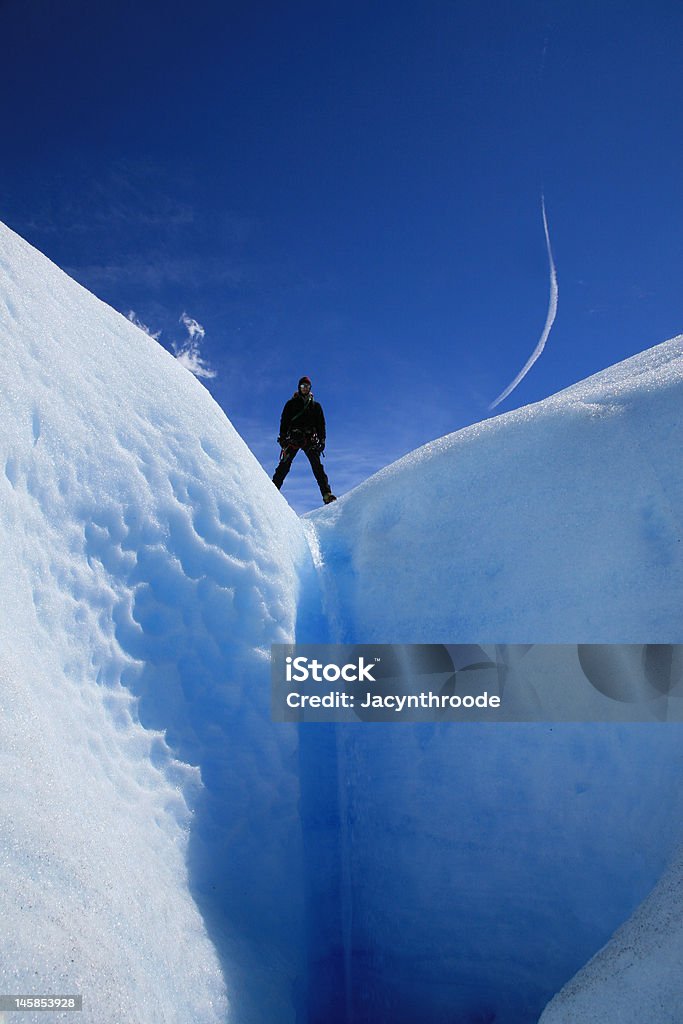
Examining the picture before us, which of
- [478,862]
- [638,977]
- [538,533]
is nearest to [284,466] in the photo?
[538,533]

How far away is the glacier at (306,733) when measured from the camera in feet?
6.63

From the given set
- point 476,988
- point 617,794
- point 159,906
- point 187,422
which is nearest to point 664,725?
point 617,794

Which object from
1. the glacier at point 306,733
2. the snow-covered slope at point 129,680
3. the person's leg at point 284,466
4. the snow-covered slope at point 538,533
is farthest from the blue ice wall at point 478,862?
the person's leg at point 284,466

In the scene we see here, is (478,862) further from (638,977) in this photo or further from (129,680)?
(129,680)

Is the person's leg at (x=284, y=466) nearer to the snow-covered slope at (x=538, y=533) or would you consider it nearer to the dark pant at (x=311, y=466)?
the dark pant at (x=311, y=466)

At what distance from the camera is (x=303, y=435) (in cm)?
652

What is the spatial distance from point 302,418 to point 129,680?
4.42m

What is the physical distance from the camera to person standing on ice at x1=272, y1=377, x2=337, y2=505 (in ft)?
21.4

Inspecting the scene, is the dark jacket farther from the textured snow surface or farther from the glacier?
the textured snow surface

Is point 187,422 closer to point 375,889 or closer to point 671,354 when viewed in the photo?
point 375,889

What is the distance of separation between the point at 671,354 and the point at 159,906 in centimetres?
391

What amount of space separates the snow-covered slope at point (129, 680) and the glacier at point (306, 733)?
12mm

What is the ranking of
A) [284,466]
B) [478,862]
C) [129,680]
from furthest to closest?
1. [284,466]
2. [478,862]
3. [129,680]

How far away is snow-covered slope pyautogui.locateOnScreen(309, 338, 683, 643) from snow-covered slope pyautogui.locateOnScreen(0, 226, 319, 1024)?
583 mm
